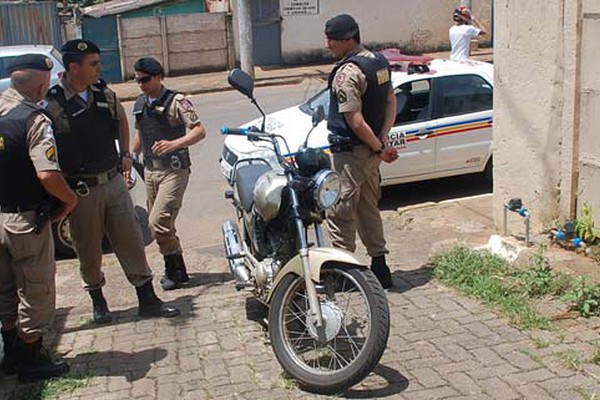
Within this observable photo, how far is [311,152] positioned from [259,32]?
18828 millimetres

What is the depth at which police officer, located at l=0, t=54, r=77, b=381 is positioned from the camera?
14.0 ft

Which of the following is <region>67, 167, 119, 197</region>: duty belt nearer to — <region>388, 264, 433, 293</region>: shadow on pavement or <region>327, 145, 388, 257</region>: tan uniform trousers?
<region>327, 145, 388, 257</region>: tan uniform trousers

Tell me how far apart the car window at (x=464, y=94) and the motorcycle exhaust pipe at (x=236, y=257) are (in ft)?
13.3

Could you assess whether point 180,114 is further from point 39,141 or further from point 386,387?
point 386,387

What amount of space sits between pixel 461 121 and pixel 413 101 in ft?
2.02

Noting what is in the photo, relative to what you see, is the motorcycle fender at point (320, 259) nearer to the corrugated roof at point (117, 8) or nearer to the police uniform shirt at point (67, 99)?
the police uniform shirt at point (67, 99)

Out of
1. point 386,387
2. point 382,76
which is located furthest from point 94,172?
point 386,387

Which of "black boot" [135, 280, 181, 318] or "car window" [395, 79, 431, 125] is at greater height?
"car window" [395, 79, 431, 125]

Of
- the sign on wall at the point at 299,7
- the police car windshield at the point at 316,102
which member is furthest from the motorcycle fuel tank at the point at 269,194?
the sign on wall at the point at 299,7

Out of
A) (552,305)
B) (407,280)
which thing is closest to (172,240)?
(407,280)

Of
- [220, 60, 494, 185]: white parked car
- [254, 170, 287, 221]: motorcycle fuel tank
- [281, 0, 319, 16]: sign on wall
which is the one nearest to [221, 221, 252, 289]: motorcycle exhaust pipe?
[254, 170, 287, 221]: motorcycle fuel tank

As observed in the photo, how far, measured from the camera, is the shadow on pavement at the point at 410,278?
18.9 feet

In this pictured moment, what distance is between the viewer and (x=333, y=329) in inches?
164

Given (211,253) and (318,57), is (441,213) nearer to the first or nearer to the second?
(211,253)
